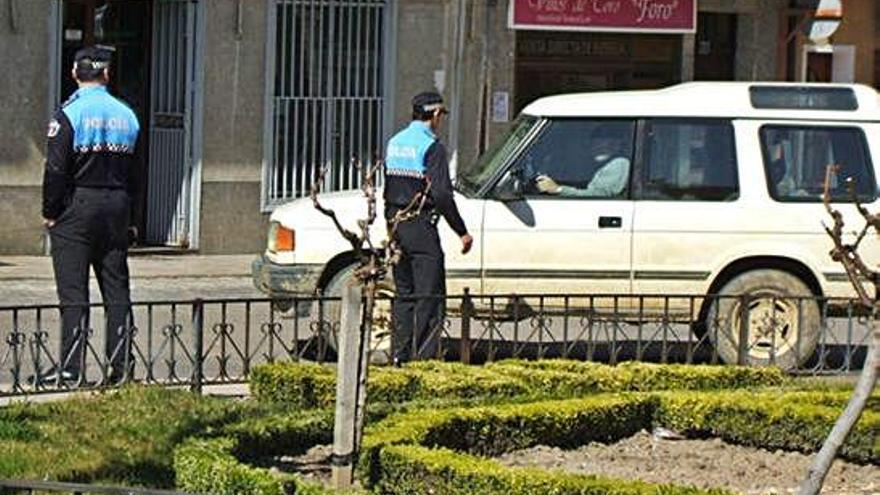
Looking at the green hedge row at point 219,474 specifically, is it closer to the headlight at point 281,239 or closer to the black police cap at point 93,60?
the black police cap at point 93,60

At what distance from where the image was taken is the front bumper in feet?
47.8

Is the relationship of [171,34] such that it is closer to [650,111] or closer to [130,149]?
[650,111]

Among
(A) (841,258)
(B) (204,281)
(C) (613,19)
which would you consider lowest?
(B) (204,281)

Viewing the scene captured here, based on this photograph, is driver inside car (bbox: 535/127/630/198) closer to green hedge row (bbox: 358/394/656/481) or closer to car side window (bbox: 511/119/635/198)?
car side window (bbox: 511/119/635/198)

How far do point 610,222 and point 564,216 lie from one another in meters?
0.31

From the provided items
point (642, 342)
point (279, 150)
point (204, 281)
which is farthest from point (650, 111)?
point (279, 150)

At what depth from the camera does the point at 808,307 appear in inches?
563

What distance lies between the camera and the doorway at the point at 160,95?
21562 mm

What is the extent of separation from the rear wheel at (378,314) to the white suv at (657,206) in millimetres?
38

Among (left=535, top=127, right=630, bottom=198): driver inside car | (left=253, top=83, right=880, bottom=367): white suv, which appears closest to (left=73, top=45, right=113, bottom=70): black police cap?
(left=253, top=83, right=880, bottom=367): white suv

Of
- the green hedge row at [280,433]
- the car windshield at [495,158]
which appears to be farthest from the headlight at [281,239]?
the green hedge row at [280,433]

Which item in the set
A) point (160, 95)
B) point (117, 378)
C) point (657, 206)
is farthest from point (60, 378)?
point (160, 95)

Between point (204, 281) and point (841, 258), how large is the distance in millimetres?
12920

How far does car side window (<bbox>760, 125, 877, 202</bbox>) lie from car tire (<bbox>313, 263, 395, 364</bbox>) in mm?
2698
